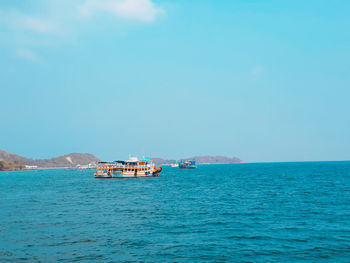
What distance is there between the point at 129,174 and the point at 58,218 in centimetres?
7851

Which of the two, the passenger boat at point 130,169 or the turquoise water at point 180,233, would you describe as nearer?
the turquoise water at point 180,233

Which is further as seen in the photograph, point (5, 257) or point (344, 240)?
point (344, 240)

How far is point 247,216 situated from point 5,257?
2359 cm

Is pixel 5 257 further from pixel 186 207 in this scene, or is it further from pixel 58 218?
pixel 186 207

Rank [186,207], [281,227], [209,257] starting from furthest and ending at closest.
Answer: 1. [186,207]
2. [281,227]
3. [209,257]

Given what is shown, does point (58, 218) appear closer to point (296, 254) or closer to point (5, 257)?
point (5, 257)

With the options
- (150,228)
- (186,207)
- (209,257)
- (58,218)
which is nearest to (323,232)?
(209,257)

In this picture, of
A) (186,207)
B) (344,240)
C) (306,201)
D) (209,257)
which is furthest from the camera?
(306,201)

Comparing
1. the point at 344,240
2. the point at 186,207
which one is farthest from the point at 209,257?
the point at 186,207

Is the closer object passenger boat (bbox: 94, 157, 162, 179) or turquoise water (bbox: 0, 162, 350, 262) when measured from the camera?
turquoise water (bbox: 0, 162, 350, 262)

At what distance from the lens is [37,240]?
24.0 meters

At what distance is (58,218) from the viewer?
33469mm

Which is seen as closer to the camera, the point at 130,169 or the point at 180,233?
the point at 180,233

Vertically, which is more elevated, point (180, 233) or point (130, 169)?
point (130, 169)
